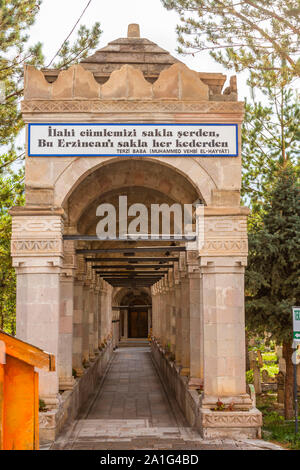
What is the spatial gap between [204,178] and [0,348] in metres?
7.26

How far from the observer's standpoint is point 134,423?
11.5 metres

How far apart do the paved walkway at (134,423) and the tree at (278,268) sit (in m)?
3.47

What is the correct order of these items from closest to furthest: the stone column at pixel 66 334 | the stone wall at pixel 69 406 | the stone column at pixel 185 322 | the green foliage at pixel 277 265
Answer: the stone wall at pixel 69 406 → the stone column at pixel 66 334 → the green foliage at pixel 277 265 → the stone column at pixel 185 322

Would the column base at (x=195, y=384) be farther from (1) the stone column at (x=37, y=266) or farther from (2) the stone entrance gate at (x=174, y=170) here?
(1) the stone column at (x=37, y=266)

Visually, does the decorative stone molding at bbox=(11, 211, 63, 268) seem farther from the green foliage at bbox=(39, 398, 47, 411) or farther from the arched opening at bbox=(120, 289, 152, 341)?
the arched opening at bbox=(120, 289, 152, 341)

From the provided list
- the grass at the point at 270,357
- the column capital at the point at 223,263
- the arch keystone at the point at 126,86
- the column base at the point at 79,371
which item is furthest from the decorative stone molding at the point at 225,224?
the grass at the point at 270,357

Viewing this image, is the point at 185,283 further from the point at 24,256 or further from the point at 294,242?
the point at 24,256

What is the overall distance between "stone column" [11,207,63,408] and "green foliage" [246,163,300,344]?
5944 mm

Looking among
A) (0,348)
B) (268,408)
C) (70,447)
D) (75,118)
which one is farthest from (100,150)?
(268,408)

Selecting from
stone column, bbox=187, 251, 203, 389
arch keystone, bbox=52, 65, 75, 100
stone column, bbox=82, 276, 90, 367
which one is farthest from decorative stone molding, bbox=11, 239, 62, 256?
stone column, bbox=82, 276, 90, 367

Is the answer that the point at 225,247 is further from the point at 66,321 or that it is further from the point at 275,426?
the point at 275,426

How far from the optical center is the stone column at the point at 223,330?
10.3m

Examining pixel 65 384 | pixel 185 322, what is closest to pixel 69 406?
pixel 65 384

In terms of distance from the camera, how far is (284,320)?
14.3 metres
